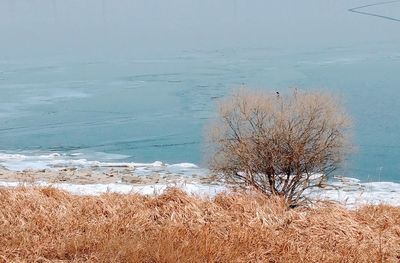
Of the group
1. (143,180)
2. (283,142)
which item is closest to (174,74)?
(143,180)

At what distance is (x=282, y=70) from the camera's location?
26.6 metres

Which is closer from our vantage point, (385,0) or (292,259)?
(292,259)

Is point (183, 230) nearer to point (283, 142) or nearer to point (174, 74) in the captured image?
point (283, 142)

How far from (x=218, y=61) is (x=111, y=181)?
47.6 ft

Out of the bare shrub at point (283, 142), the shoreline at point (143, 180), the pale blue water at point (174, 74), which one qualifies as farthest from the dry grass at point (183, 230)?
the pale blue water at point (174, 74)

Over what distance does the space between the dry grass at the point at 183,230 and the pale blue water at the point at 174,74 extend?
1016cm

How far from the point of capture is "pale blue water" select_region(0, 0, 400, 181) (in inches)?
766

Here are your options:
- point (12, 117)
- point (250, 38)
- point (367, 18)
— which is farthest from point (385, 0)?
point (12, 117)

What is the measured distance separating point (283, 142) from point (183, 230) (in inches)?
380

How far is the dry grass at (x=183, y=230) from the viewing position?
191 inches

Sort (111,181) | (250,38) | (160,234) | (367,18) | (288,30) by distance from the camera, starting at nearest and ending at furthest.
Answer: (160,234) < (111,181) < (250,38) < (288,30) < (367,18)

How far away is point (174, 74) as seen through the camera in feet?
89.7

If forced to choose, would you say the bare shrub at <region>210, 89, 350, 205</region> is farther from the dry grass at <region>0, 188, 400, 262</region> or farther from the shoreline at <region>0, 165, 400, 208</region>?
the dry grass at <region>0, 188, 400, 262</region>

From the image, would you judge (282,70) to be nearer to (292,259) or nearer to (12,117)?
(12,117)
